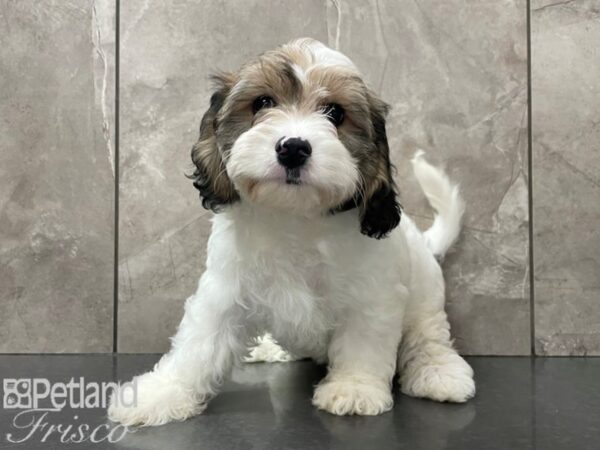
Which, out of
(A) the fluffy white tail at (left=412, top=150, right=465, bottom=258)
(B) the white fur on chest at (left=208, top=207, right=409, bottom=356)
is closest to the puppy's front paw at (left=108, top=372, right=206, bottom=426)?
(B) the white fur on chest at (left=208, top=207, right=409, bottom=356)

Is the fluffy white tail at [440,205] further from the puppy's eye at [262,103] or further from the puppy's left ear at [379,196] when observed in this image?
the puppy's eye at [262,103]

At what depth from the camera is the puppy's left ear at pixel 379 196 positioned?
1832 mm

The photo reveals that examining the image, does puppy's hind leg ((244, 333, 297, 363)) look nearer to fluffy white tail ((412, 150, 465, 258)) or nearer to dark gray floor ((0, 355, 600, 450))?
dark gray floor ((0, 355, 600, 450))

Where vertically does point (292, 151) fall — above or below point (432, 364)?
above

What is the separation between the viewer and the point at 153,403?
1.78 meters

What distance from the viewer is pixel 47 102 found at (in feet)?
8.65

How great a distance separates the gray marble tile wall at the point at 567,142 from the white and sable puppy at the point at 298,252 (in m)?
0.92

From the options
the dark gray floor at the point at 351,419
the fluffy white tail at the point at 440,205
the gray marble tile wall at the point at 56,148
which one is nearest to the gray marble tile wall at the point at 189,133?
the gray marble tile wall at the point at 56,148

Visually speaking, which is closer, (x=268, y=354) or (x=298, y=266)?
(x=298, y=266)

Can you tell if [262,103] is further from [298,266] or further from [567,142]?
[567,142]

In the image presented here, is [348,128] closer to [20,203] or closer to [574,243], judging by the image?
[574,243]

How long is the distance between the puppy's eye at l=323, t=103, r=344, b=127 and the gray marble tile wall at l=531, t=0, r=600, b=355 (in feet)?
3.93

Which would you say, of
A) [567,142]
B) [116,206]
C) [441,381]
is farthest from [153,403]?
[567,142]

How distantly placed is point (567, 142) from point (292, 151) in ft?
5.07
